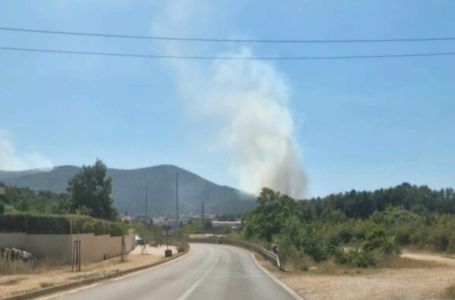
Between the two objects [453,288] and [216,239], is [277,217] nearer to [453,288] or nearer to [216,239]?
[216,239]

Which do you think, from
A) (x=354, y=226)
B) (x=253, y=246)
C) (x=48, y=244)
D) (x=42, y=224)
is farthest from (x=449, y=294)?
(x=354, y=226)

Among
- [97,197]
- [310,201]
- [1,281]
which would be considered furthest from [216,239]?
[1,281]

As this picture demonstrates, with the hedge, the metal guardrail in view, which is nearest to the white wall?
the hedge

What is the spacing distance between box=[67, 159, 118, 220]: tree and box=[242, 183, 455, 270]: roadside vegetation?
73.4 ft

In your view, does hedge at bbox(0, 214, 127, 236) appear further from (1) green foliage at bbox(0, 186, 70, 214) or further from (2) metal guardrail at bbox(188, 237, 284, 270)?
(1) green foliage at bbox(0, 186, 70, 214)

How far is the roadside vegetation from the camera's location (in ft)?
176

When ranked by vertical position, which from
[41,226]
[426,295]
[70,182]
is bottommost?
[426,295]

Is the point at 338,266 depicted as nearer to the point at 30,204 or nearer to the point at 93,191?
the point at 30,204

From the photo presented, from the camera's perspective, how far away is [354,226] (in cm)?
9588

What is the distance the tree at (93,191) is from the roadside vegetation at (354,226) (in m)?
22.4

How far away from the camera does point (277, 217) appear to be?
4107 inches

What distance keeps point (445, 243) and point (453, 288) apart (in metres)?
59.2

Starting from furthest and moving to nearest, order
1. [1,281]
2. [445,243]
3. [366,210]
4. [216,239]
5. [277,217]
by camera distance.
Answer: [366,210] → [216,239] → [277,217] → [445,243] → [1,281]

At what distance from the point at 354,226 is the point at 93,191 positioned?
36.0 metres
